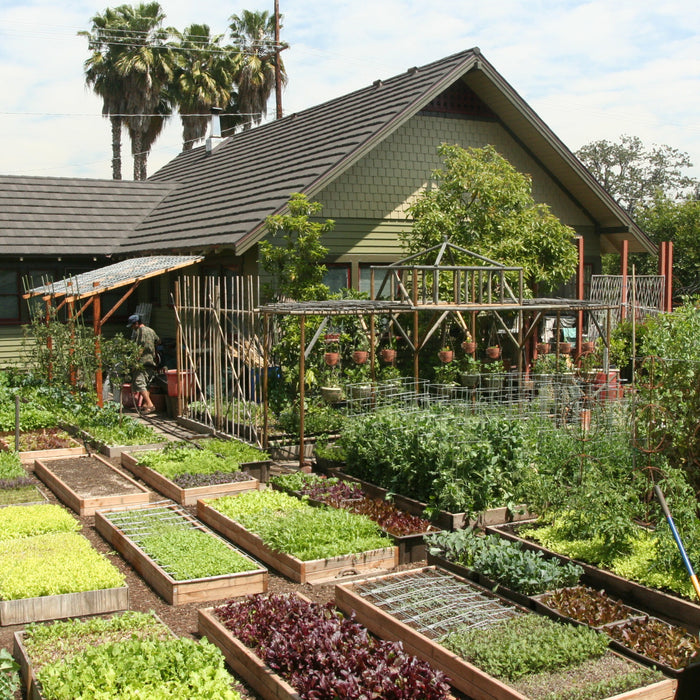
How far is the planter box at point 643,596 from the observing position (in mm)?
6148

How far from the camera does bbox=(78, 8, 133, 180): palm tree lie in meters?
40.5

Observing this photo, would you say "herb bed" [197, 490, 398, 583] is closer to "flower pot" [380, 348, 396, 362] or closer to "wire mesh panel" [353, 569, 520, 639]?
"wire mesh panel" [353, 569, 520, 639]

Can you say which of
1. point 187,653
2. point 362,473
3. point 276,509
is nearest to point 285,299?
point 362,473

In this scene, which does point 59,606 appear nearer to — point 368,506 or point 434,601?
point 434,601

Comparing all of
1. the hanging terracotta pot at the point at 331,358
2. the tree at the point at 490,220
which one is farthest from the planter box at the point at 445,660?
the tree at the point at 490,220

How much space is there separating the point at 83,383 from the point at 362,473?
6.72 m

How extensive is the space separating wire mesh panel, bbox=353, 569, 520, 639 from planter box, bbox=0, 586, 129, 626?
1994 millimetres

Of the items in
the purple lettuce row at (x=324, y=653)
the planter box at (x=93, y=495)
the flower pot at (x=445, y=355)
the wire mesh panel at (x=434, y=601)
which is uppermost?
the flower pot at (x=445, y=355)

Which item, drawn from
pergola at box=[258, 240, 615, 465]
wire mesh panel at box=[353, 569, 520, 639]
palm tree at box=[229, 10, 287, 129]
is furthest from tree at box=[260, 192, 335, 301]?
palm tree at box=[229, 10, 287, 129]

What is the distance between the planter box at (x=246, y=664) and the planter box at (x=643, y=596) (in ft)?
9.82

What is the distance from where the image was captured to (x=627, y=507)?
24.7 ft

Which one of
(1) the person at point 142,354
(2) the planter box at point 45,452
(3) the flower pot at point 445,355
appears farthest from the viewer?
(1) the person at point 142,354

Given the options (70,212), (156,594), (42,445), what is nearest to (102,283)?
(42,445)

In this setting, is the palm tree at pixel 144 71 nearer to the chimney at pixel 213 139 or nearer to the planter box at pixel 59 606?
the chimney at pixel 213 139
